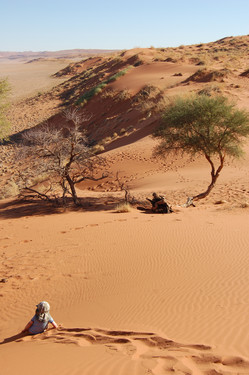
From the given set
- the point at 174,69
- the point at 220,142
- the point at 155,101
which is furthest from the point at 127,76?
the point at 220,142

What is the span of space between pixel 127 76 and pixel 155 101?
11320 mm

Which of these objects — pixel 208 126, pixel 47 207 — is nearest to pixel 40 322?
pixel 47 207

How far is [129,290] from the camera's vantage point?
6.30m

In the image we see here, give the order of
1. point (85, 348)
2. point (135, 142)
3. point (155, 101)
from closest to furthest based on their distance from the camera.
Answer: point (85, 348) → point (135, 142) → point (155, 101)

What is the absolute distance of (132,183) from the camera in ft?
61.5

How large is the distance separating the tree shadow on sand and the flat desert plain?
40cm

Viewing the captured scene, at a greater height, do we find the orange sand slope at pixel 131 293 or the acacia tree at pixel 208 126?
the acacia tree at pixel 208 126

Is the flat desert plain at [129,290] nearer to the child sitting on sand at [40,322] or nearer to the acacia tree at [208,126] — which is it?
the child sitting on sand at [40,322]

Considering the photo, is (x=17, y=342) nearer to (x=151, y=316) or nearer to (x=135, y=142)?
(x=151, y=316)

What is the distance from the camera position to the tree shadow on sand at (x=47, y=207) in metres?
13.4

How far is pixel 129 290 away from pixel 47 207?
28.0 ft

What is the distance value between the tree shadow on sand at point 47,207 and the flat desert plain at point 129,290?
1.30 feet

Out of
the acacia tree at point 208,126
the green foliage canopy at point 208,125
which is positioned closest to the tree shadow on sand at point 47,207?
the acacia tree at point 208,126

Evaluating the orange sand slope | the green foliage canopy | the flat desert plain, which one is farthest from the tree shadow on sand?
the green foliage canopy
